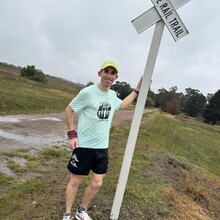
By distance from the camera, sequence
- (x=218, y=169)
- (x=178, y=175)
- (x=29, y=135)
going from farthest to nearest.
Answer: (x=218, y=169) < (x=29, y=135) < (x=178, y=175)

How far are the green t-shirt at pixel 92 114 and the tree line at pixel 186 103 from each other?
3448 cm

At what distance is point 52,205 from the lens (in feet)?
15.1

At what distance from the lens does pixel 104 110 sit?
375 centimetres

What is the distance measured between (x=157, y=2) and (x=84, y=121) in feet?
5.39

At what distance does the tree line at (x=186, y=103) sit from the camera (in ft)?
259

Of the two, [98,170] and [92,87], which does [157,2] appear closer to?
[92,87]

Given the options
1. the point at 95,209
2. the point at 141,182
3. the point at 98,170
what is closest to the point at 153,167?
the point at 141,182

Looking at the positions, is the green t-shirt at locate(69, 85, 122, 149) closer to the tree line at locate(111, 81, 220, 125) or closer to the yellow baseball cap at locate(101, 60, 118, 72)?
the yellow baseball cap at locate(101, 60, 118, 72)

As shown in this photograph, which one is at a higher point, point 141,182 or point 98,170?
point 98,170

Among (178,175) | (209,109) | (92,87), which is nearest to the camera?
(92,87)

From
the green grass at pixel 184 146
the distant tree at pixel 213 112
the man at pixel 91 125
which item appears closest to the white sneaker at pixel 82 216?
the man at pixel 91 125

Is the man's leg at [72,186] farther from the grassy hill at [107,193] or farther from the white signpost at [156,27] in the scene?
the white signpost at [156,27]

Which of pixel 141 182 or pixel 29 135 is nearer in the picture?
pixel 141 182

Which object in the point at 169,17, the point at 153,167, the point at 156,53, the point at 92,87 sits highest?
the point at 169,17
